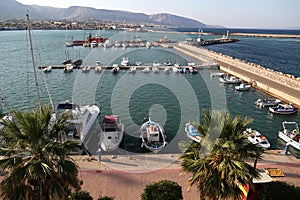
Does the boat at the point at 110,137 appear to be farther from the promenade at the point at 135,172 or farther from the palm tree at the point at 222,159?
the palm tree at the point at 222,159

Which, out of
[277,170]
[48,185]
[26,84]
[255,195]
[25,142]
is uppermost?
[25,142]

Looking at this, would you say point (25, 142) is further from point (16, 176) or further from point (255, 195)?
point (255, 195)

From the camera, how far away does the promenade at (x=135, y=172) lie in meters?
14.2

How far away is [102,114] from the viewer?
104 ft

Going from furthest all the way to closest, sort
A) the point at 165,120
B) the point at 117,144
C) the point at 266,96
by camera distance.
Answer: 1. the point at 266,96
2. the point at 165,120
3. the point at 117,144

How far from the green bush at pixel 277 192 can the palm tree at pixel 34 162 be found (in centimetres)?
815

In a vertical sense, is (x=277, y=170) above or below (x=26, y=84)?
above

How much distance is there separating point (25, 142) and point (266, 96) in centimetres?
3887

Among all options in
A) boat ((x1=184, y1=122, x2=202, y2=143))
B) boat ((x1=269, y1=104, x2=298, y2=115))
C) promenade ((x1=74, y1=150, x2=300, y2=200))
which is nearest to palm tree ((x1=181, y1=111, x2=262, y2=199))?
promenade ((x1=74, y1=150, x2=300, y2=200))

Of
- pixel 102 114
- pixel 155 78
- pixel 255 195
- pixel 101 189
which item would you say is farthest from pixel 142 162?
pixel 155 78

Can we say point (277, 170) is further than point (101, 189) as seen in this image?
Yes

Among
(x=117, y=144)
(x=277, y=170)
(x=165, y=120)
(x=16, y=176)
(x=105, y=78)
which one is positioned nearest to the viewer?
(x=16, y=176)

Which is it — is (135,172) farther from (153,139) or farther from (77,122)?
(77,122)

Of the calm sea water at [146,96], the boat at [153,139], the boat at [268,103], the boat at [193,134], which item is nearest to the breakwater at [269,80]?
the calm sea water at [146,96]
